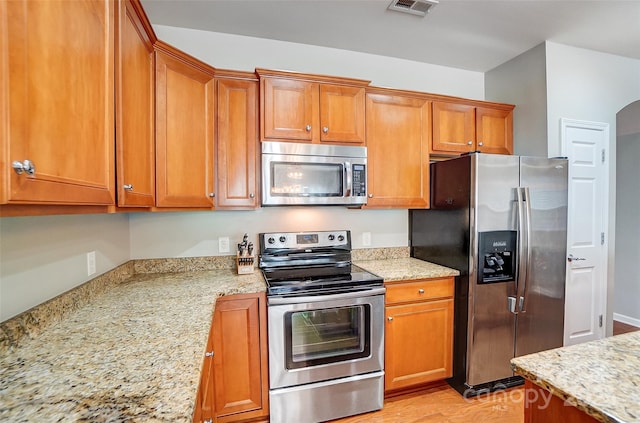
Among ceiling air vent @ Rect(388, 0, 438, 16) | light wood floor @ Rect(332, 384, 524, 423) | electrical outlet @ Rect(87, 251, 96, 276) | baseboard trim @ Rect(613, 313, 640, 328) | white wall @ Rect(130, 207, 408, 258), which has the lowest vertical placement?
light wood floor @ Rect(332, 384, 524, 423)

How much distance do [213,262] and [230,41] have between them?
1.76m

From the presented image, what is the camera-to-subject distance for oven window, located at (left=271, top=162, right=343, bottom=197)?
2.00 meters

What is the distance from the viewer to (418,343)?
2.05m

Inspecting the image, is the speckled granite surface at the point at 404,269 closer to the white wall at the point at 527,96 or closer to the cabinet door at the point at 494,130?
the cabinet door at the point at 494,130

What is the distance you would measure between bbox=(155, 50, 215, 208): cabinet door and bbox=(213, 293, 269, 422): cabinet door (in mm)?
707

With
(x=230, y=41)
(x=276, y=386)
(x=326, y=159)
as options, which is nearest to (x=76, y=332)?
(x=276, y=386)

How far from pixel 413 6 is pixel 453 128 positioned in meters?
0.99

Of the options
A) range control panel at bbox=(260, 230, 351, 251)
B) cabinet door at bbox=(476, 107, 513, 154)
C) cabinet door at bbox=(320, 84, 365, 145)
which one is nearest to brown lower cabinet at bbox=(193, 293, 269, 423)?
range control panel at bbox=(260, 230, 351, 251)

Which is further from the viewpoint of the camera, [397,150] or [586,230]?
[586,230]

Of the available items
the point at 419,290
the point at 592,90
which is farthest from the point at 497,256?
the point at 592,90

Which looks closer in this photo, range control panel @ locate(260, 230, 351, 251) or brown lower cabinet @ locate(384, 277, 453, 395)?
brown lower cabinet @ locate(384, 277, 453, 395)

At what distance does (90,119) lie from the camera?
915 millimetres

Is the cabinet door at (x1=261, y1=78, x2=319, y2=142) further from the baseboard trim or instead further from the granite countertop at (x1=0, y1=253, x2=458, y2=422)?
the baseboard trim

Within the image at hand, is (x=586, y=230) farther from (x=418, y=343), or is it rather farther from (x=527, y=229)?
(x=418, y=343)
